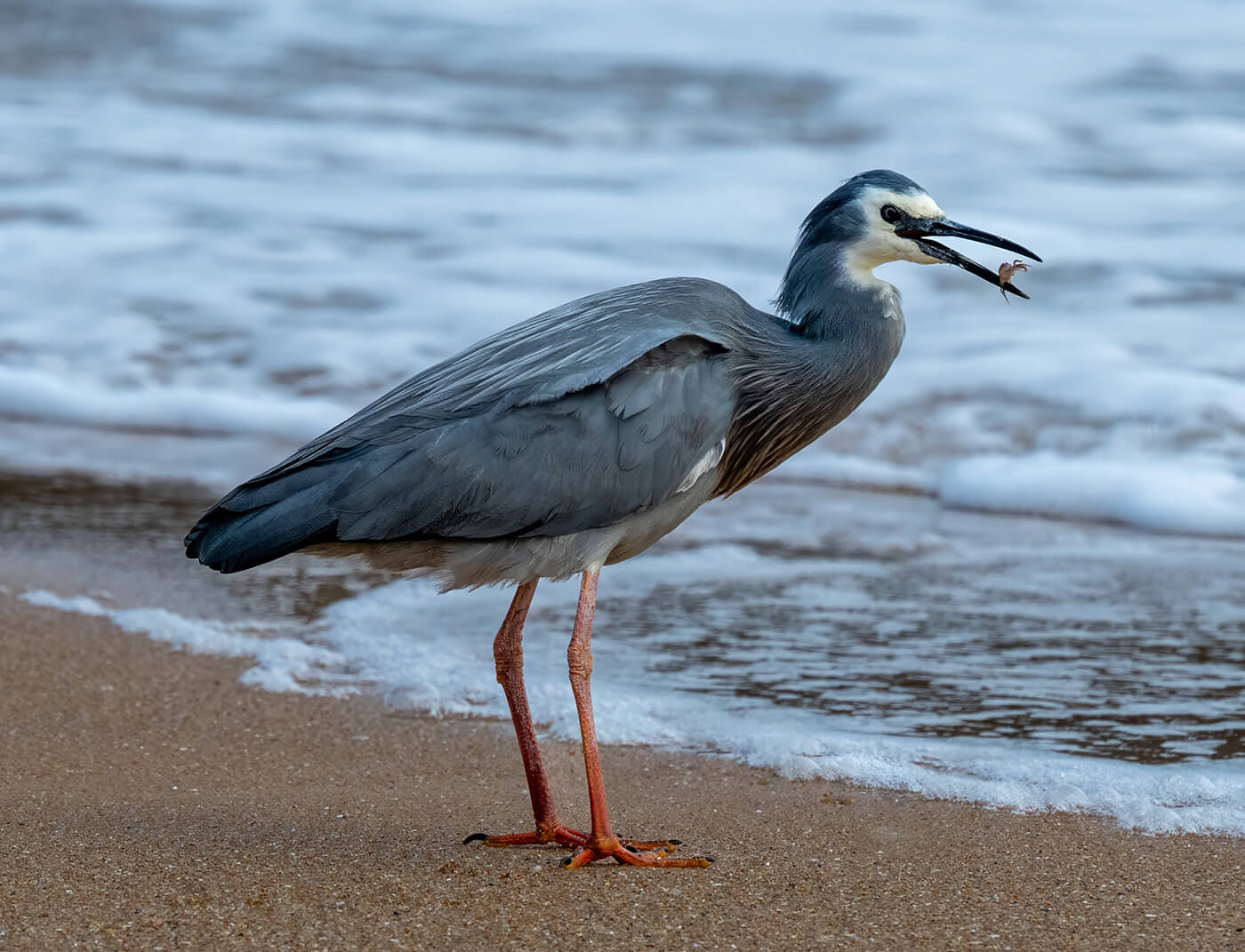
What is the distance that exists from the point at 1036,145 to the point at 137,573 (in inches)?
416

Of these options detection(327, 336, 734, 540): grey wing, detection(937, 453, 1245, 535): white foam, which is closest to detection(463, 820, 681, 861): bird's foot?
detection(327, 336, 734, 540): grey wing

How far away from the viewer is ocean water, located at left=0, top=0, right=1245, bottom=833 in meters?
5.07

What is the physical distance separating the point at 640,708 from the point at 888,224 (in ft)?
5.38

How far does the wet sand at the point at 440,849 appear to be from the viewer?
326 cm

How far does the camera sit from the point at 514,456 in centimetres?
388

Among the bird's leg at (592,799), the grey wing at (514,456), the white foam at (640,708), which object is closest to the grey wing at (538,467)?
the grey wing at (514,456)

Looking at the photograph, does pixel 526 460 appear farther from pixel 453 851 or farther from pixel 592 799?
pixel 453 851

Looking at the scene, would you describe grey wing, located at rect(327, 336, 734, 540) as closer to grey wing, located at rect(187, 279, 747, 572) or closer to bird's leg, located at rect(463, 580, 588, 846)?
grey wing, located at rect(187, 279, 747, 572)

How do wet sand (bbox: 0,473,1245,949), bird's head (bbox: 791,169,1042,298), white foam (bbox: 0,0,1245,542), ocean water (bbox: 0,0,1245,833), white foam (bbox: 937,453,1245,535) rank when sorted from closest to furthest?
wet sand (bbox: 0,473,1245,949) → bird's head (bbox: 791,169,1042,298) → ocean water (bbox: 0,0,1245,833) → white foam (bbox: 937,453,1245,535) → white foam (bbox: 0,0,1245,542)

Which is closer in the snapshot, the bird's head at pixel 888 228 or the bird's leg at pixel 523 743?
the bird's leg at pixel 523 743

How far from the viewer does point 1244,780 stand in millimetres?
4195

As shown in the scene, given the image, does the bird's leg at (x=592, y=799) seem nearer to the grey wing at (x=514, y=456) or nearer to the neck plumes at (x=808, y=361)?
the grey wing at (x=514, y=456)

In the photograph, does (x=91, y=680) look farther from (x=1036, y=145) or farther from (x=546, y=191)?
(x=1036, y=145)

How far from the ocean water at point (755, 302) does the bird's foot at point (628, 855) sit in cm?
76
